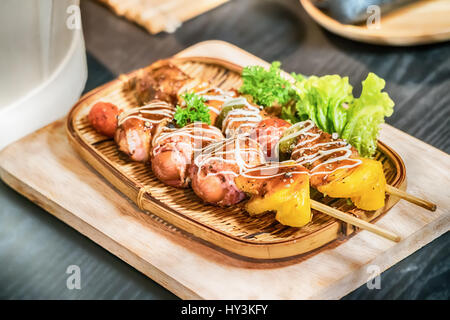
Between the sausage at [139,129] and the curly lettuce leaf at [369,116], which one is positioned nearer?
the curly lettuce leaf at [369,116]

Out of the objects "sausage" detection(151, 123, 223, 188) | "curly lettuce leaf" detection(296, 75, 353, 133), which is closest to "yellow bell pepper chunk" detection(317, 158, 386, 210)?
"curly lettuce leaf" detection(296, 75, 353, 133)

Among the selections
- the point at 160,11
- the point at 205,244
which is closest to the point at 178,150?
the point at 205,244

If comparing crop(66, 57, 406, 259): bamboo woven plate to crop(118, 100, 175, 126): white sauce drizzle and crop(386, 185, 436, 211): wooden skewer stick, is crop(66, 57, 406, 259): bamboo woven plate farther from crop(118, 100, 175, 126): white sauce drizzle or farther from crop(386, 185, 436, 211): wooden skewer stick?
crop(118, 100, 175, 126): white sauce drizzle

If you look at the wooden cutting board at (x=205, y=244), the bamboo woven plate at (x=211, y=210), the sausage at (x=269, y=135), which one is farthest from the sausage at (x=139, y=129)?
the sausage at (x=269, y=135)

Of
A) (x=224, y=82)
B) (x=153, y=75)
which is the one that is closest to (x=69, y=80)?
(x=153, y=75)

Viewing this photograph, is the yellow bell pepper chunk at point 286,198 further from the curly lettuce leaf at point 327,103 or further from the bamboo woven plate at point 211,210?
the curly lettuce leaf at point 327,103
